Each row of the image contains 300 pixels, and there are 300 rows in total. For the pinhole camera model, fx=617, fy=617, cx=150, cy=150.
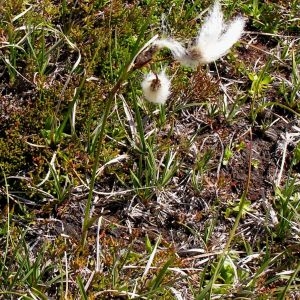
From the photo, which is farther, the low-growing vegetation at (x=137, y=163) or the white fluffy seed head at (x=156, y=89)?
the low-growing vegetation at (x=137, y=163)

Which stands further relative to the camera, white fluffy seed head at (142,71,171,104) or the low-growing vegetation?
the low-growing vegetation

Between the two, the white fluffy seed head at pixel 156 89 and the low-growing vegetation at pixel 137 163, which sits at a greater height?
the white fluffy seed head at pixel 156 89

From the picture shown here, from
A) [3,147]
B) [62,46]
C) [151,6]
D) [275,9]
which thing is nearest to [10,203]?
[3,147]

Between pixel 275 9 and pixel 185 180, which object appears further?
pixel 275 9

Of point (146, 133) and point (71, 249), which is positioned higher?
point (146, 133)

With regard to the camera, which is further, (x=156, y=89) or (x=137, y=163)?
(x=137, y=163)

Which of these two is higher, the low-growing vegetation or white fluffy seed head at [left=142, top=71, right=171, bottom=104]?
white fluffy seed head at [left=142, top=71, right=171, bottom=104]

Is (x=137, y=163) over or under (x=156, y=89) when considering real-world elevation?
under

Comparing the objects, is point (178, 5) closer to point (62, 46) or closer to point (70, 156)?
point (62, 46)
